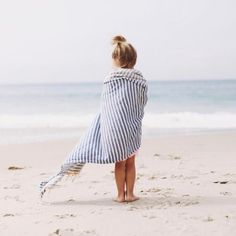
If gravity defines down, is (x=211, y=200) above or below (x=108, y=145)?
below

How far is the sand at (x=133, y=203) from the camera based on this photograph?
3748mm

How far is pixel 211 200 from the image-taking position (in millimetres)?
4570

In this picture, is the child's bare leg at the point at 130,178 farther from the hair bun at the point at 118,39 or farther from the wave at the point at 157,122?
the wave at the point at 157,122

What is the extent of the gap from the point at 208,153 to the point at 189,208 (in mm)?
3815

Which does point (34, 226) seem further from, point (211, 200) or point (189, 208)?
point (211, 200)

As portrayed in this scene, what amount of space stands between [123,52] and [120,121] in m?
0.59

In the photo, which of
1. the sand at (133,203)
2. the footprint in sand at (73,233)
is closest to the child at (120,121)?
the sand at (133,203)

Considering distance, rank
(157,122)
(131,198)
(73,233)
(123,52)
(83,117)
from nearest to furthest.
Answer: (73,233) < (123,52) < (131,198) < (157,122) < (83,117)

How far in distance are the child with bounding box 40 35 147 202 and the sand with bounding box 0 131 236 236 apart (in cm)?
35

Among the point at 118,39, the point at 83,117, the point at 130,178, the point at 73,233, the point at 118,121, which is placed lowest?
the point at 73,233

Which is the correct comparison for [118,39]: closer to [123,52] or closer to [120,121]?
[123,52]

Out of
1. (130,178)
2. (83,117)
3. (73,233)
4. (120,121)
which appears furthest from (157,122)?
(73,233)

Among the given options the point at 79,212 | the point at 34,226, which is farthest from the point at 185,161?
the point at 34,226

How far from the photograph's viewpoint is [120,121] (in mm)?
4547
